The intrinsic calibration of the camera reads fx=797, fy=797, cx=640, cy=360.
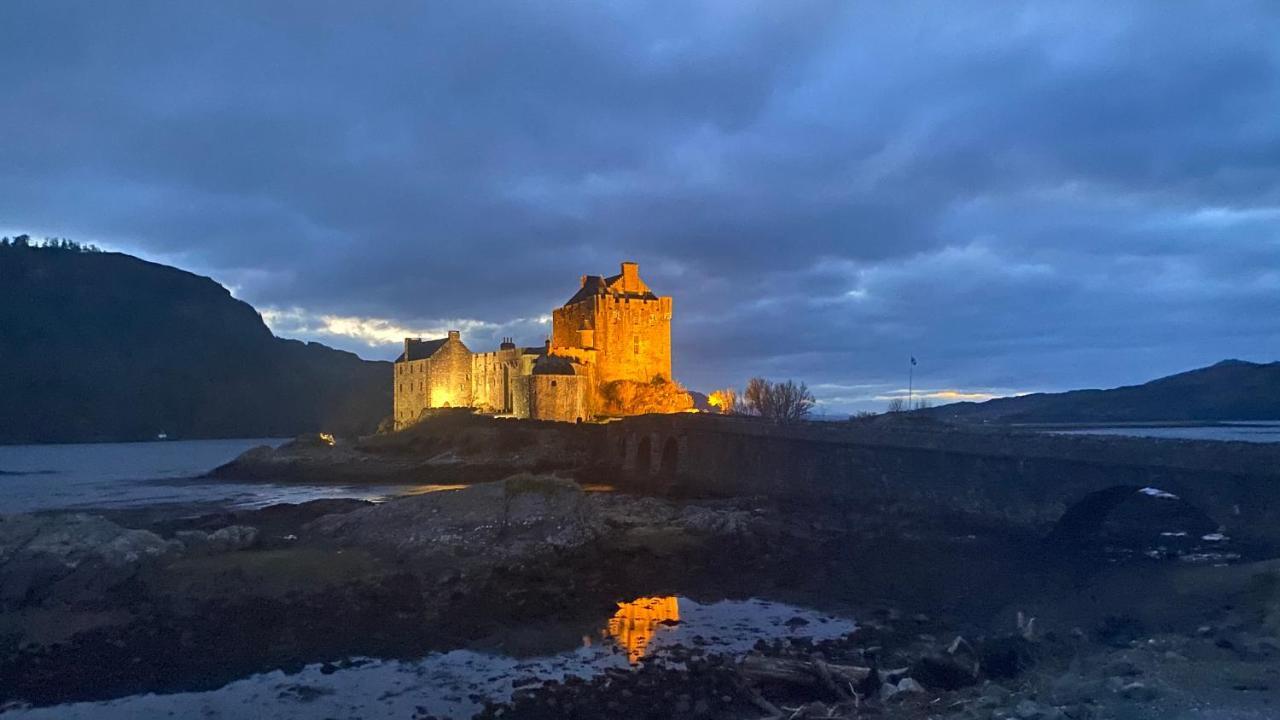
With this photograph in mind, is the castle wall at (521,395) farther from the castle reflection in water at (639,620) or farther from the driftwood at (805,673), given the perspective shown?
the driftwood at (805,673)

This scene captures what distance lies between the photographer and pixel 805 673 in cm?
1347

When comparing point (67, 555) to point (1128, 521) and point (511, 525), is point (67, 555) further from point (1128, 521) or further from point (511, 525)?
point (1128, 521)

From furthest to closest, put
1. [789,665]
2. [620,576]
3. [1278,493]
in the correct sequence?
[620,576] < [1278,493] < [789,665]

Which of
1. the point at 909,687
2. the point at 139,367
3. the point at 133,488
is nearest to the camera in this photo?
the point at 909,687

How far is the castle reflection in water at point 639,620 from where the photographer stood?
16969 mm

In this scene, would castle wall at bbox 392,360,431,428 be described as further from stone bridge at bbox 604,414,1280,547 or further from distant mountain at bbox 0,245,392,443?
distant mountain at bbox 0,245,392,443

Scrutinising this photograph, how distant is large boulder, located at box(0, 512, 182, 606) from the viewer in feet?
70.6

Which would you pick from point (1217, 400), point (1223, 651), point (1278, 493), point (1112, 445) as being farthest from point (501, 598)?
point (1217, 400)

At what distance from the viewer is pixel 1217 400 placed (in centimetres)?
9850

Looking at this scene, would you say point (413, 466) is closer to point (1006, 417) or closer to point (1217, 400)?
point (1006, 417)

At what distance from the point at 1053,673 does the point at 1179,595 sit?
840cm

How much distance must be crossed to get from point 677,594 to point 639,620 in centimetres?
304

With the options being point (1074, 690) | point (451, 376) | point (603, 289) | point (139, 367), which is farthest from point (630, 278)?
point (139, 367)

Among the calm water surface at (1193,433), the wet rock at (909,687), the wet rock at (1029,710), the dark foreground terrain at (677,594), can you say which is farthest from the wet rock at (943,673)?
the calm water surface at (1193,433)
